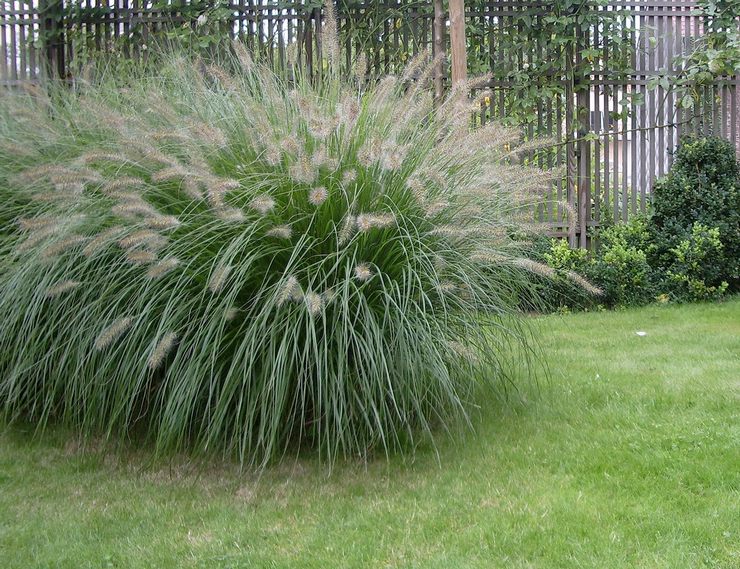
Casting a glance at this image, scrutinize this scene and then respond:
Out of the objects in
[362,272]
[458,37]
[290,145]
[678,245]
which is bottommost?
[678,245]

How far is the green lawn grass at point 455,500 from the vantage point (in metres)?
2.65

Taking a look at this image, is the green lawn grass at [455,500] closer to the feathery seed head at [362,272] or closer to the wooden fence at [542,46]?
the feathery seed head at [362,272]

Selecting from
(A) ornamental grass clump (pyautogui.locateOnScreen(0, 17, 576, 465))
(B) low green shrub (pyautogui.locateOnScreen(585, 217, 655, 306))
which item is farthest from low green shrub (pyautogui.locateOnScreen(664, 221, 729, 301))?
(A) ornamental grass clump (pyautogui.locateOnScreen(0, 17, 576, 465))

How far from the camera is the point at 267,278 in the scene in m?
3.42

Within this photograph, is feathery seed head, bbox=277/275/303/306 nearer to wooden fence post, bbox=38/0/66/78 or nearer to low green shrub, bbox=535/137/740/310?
low green shrub, bbox=535/137/740/310

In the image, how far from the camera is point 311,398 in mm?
3398

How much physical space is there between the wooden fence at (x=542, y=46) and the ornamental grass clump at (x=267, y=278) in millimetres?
3906

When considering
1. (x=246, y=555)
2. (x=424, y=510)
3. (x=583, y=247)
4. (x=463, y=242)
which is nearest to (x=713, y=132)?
(x=583, y=247)

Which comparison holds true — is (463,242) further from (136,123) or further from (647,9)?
(647,9)

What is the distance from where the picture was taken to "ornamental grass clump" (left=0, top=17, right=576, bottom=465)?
321 cm

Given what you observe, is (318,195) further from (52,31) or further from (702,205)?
(52,31)

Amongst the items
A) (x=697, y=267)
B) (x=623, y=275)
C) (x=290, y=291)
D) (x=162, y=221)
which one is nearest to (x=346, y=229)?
(x=290, y=291)

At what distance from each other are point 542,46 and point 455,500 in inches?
228

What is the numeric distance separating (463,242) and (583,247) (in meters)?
4.14
